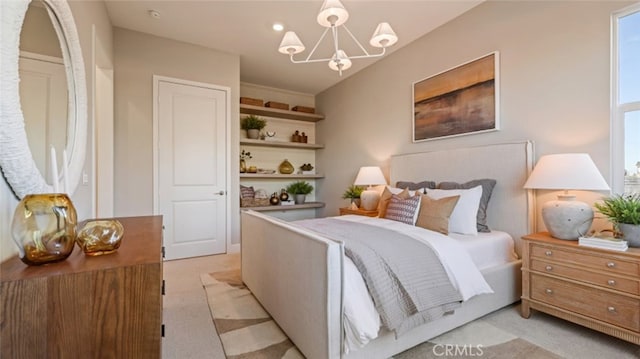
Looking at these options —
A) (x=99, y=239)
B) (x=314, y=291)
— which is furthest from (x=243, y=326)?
(x=99, y=239)

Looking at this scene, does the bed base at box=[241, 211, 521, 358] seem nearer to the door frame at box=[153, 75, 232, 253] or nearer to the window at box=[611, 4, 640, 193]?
the window at box=[611, 4, 640, 193]

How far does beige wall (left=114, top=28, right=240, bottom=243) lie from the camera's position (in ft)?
11.1

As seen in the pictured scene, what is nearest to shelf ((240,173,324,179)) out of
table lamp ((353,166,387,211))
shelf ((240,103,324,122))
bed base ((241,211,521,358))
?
shelf ((240,103,324,122))

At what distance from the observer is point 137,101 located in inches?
138

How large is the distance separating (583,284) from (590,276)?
7cm

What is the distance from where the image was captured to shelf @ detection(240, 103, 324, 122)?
4699mm

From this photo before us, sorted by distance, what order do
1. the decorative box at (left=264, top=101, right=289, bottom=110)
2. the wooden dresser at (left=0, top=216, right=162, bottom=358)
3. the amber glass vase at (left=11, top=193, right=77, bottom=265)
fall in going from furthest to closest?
the decorative box at (left=264, top=101, right=289, bottom=110), the amber glass vase at (left=11, top=193, right=77, bottom=265), the wooden dresser at (left=0, top=216, right=162, bottom=358)

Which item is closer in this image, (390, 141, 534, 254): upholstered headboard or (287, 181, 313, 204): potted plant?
(390, 141, 534, 254): upholstered headboard

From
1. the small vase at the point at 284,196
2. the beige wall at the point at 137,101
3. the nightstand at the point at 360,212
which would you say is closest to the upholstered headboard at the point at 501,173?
the nightstand at the point at 360,212

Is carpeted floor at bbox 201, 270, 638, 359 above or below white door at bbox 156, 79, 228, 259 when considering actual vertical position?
below

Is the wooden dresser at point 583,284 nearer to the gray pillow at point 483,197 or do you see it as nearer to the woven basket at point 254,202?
the gray pillow at point 483,197

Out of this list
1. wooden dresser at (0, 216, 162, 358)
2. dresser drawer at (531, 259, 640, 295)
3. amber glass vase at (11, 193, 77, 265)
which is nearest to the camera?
wooden dresser at (0, 216, 162, 358)

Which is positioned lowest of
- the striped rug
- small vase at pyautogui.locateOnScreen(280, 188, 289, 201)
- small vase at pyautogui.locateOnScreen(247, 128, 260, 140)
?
the striped rug

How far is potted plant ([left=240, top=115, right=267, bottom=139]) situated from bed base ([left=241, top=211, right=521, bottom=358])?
257 centimetres
